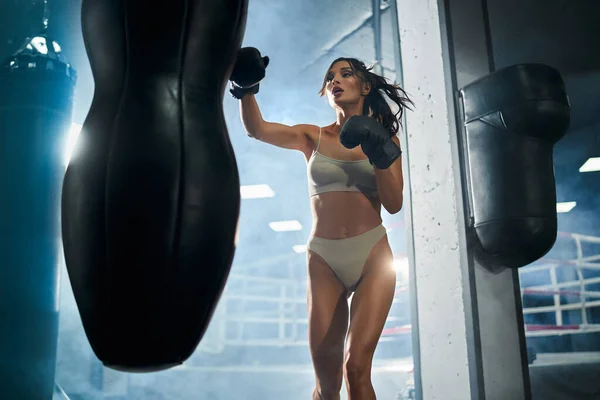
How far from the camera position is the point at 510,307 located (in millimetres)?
1690

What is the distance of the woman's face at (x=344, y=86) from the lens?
1564mm

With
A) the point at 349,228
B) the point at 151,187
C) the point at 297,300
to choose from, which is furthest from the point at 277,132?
the point at 151,187

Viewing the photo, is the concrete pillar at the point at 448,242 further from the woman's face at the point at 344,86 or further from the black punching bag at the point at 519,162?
Answer: the woman's face at the point at 344,86

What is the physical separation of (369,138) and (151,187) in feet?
2.87

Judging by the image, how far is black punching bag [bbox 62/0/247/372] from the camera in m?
0.44

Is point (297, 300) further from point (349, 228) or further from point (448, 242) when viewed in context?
point (448, 242)

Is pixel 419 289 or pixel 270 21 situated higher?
pixel 270 21

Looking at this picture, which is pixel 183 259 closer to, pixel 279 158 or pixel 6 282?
pixel 279 158

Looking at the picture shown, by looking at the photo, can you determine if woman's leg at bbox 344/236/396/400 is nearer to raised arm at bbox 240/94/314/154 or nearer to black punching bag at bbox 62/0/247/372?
raised arm at bbox 240/94/314/154

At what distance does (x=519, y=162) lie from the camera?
5.13ft

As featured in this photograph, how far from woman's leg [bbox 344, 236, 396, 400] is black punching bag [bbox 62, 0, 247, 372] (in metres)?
0.91

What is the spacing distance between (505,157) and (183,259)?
140cm

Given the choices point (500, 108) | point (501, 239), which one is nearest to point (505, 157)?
point (500, 108)

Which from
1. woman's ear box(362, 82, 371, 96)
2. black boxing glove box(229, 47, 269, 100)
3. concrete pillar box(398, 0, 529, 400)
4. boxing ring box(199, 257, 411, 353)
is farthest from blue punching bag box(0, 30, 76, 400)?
black boxing glove box(229, 47, 269, 100)
